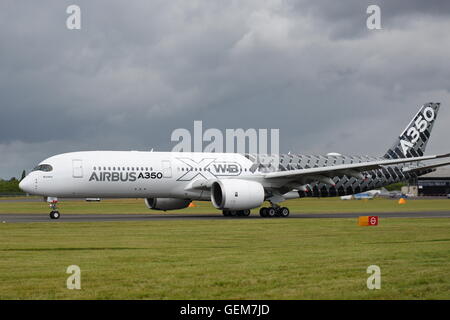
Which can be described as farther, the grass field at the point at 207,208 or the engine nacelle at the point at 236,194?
the grass field at the point at 207,208

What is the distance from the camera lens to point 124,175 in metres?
35.3

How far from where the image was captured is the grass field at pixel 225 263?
10.6 m

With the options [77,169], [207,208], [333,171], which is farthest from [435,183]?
[77,169]

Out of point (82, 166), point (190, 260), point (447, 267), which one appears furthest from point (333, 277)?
point (82, 166)

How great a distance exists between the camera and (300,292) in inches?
414

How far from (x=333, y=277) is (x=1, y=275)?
6.21m

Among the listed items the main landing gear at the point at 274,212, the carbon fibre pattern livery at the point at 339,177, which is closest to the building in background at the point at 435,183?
the carbon fibre pattern livery at the point at 339,177

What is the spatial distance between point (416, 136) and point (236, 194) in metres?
17.2

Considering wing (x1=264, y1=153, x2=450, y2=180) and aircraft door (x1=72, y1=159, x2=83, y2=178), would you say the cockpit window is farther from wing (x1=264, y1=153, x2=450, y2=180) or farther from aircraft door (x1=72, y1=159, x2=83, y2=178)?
wing (x1=264, y1=153, x2=450, y2=180)

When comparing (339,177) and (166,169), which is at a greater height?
(166,169)

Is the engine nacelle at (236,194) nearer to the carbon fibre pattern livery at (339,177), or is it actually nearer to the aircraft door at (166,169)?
the aircraft door at (166,169)

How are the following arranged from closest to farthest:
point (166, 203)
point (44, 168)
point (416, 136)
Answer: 1. point (44, 168)
2. point (166, 203)
3. point (416, 136)

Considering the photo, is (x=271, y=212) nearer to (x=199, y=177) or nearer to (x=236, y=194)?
(x=236, y=194)
